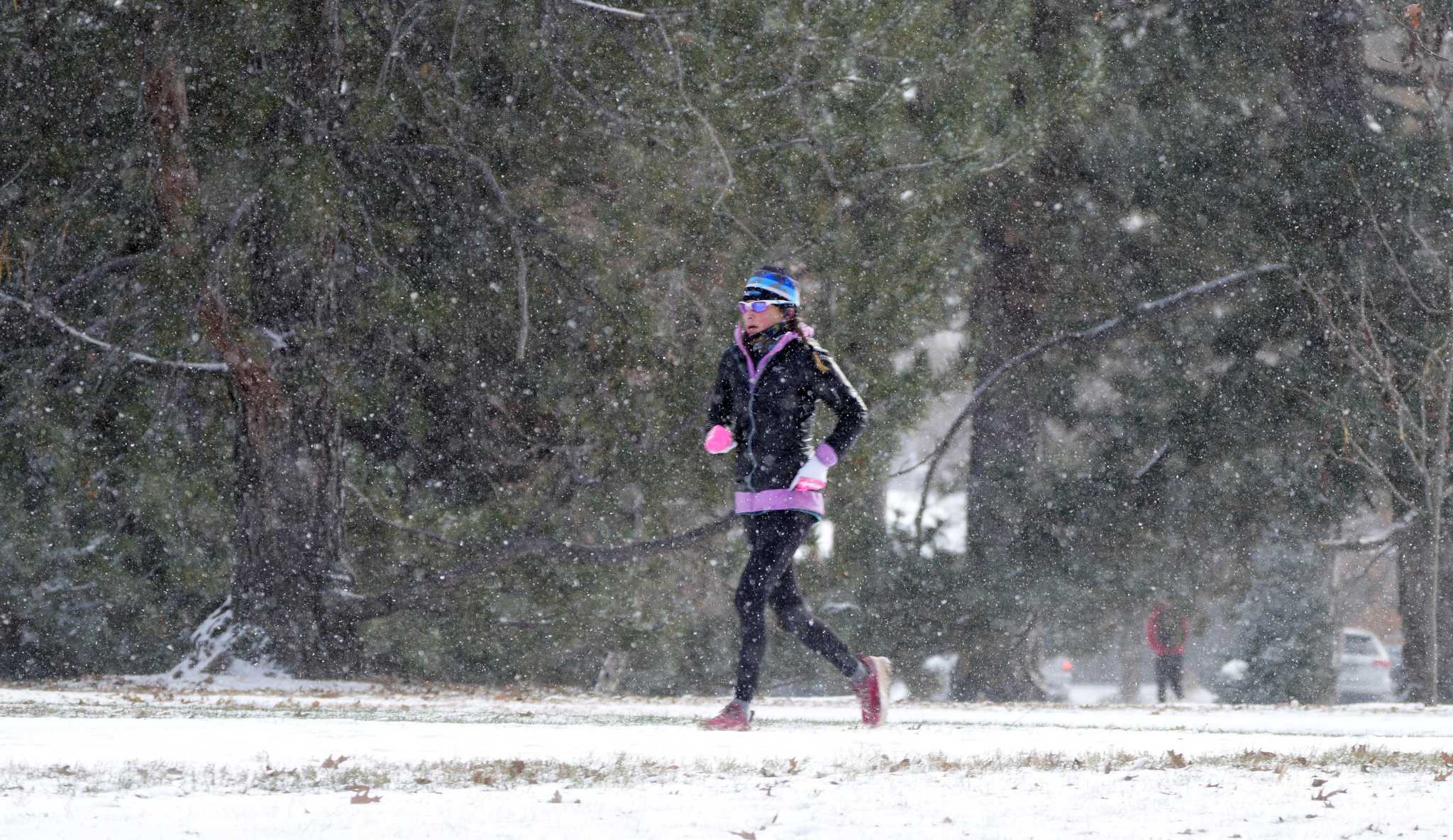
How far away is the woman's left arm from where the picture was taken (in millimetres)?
7484

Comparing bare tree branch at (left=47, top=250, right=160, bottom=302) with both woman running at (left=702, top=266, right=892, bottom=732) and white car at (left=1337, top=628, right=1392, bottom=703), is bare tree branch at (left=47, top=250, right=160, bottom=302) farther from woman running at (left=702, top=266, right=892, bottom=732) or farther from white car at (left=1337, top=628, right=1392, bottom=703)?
white car at (left=1337, top=628, right=1392, bottom=703)

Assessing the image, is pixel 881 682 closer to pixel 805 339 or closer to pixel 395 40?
pixel 805 339

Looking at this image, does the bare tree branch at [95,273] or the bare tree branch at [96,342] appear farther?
the bare tree branch at [95,273]

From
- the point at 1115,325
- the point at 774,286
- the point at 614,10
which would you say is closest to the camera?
the point at 774,286

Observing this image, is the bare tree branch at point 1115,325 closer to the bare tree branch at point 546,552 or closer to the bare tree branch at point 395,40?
the bare tree branch at point 546,552

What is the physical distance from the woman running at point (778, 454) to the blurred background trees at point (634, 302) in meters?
5.23

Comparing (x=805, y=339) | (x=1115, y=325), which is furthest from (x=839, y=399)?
(x=1115, y=325)

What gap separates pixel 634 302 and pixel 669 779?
28.0 ft

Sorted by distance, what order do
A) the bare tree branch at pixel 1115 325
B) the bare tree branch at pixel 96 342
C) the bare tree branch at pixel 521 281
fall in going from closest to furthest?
the bare tree branch at pixel 521 281
the bare tree branch at pixel 96 342
the bare tree branch at pixel 1115 325

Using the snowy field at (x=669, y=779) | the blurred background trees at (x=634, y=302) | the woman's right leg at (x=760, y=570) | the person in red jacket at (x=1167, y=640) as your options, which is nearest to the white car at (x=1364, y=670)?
the person in red jacket at (x=1167, y=640)

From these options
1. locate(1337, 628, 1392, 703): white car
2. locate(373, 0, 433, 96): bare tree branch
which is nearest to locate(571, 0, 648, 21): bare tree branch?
locate(373, 0, 433, 96): bare tree branch

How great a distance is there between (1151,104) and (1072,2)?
134 cm

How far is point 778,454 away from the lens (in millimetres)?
7430

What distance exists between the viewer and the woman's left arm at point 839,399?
24.6 ft
